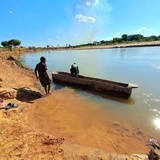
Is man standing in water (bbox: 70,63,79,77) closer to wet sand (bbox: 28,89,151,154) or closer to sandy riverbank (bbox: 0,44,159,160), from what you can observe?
wet sand (bbox: 28,89,151,154)

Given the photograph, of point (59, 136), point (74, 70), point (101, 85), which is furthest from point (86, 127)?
point (74, 70)

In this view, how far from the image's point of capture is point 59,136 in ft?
12.9

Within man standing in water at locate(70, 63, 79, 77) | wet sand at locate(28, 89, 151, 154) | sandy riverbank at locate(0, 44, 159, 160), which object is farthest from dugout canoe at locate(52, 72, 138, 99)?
sandy riverbank at locate(0, 44, 159, 160)

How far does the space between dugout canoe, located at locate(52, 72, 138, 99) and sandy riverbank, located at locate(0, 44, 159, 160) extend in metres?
1.81

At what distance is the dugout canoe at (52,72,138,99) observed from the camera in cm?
676

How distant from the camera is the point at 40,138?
344cm

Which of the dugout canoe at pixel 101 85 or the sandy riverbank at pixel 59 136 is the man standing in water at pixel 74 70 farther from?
the sandy riverbank at pixel 59 136

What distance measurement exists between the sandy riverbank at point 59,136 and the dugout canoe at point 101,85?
1.81 metres

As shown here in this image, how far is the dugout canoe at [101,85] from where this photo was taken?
676 centimetres

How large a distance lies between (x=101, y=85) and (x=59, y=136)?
13.6ft

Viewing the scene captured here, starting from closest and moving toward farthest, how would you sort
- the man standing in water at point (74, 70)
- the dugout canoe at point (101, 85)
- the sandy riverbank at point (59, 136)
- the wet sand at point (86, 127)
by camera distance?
the sandy riverbank at point (59, 136), the wet sand at point (86, 127), the dugout canoe at point (101, 85), the man standing in water at point (74, 70)

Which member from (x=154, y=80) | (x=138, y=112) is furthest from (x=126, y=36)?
(x=138, y=112)

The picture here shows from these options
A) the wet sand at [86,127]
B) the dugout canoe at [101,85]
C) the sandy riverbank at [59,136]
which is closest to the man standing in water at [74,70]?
the dugout canoe at [101,85]

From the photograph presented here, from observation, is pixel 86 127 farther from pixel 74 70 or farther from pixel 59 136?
pixel 74 70
